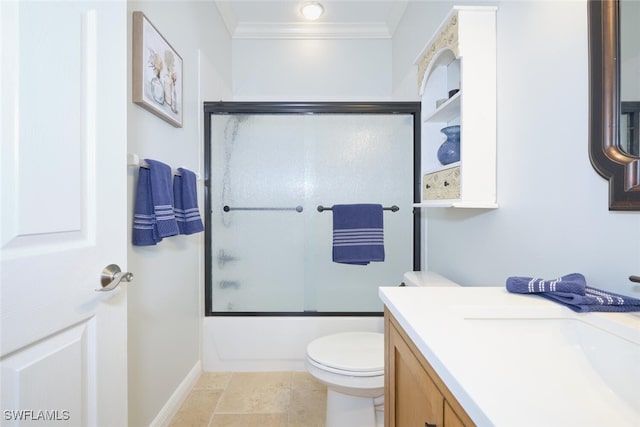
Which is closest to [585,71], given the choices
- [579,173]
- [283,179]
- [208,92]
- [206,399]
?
[579,173]

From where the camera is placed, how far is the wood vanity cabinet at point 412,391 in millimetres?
480

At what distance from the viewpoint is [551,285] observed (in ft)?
2.34

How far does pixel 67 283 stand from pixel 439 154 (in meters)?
1.34

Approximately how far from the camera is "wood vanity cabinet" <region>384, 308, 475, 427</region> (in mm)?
480

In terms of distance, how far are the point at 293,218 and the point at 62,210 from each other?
1528mm

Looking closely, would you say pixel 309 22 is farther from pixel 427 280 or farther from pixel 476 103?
pixel 427 280

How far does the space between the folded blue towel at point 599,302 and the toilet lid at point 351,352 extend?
2.56 feet

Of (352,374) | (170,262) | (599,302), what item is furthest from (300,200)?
(599,302)

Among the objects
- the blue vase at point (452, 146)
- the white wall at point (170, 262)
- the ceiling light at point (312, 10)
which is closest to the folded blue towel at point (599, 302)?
the blue vase at point (452, 146)

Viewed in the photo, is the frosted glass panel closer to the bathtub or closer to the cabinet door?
→ the bathtub

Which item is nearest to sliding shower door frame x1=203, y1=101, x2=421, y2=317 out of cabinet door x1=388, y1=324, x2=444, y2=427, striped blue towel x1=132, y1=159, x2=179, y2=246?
striped blue towel x1=132, y1=159, x2=179, y2=246

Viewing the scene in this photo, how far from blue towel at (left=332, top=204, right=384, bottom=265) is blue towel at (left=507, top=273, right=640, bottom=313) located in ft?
3.36

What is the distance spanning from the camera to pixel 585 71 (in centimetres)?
75

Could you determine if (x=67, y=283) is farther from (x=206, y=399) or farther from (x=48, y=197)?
(x=206, y=399)
